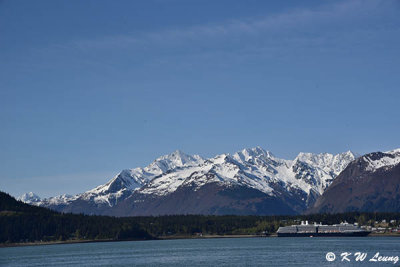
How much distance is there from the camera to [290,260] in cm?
19900

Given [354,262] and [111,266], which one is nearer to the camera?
[354,262]

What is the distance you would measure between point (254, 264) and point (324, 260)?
63.0 ft

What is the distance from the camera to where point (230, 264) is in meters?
190

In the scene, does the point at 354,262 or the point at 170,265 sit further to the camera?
the point at 170,265

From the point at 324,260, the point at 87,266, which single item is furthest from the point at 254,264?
the point at 87,266

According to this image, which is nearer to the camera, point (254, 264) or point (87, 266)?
point (254, 264)

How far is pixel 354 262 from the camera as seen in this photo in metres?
180

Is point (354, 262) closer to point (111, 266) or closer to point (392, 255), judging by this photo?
point (392, 255)

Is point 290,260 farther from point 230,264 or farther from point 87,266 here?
point 87,266

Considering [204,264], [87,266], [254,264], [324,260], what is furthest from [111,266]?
[324,260]

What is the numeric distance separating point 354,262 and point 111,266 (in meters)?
66.5

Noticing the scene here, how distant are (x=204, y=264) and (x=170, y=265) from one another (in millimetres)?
9986

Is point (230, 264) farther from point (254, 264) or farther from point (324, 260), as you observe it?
point (324, 260)

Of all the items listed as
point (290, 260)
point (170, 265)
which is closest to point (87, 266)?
point (170, 265)
